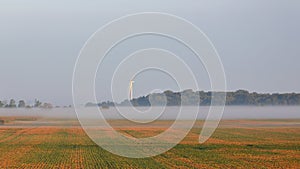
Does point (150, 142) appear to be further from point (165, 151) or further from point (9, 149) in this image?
point (9, 149)

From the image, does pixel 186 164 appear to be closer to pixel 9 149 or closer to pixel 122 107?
pixel 122 107

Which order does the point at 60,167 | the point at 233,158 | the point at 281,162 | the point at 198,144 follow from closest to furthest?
the point at 60,167 < the point at 281,162 < the point at 233,158 < the point at 198,144

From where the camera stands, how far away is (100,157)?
32.0 meters

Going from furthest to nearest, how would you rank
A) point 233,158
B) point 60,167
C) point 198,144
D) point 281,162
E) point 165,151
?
point 198,144
point 165,151
point 233,158
point 281,162
point 60,167

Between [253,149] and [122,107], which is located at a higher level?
[122,107]

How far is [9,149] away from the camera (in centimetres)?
3809

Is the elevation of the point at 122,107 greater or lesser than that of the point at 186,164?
greater

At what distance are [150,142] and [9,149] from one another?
1144 centimetres

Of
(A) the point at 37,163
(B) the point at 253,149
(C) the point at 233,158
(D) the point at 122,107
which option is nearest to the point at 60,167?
(A) the point at 37,163

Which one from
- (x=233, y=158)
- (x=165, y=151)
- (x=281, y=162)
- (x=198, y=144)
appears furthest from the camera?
(x=198, y=144)

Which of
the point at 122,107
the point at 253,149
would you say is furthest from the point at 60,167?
the point at 253,149

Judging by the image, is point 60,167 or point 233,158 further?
point 233,158

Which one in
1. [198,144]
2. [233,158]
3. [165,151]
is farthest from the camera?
[198,144]

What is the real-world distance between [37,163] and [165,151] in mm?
10167
